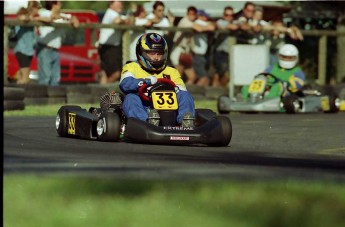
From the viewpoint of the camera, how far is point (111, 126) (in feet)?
42.8

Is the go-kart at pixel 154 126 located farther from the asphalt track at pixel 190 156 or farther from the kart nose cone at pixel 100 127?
the asphalt track at pixel 190 156

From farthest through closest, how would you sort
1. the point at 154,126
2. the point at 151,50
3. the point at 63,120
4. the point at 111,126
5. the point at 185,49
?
the point at 185,49
the point at 63,120
the point at 151,50
the point at 111,126
the point at 154,126

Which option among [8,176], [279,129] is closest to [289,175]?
[8,176]

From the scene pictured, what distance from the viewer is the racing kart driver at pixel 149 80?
13.1 metres

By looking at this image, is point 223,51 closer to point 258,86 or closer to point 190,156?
→ point 258,86

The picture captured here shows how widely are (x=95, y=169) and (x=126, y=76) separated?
3.56 m

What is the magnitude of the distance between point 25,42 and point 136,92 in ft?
24.6

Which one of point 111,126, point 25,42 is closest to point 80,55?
point 25,42

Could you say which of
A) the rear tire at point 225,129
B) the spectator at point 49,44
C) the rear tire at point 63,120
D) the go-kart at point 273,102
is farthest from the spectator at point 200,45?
the rear tire at point 225,129

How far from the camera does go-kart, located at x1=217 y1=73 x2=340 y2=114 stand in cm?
2086

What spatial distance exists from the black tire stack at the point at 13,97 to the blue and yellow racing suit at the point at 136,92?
556 centimetres

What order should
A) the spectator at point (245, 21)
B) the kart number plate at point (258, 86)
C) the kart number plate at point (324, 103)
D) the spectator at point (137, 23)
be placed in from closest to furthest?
the kart number plate at point (258, 86)
the kart number plate at point (324, 103)
the spectator at point (137, 23)
the spectator at point (245, 21)

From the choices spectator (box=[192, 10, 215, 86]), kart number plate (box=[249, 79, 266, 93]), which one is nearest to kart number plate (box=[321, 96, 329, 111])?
kart number plate (box=[249, 79, 266, 93])

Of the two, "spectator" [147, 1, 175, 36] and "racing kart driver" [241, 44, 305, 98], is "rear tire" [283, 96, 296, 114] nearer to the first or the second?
"racing kart driver" [241, 44, 305, 98]
